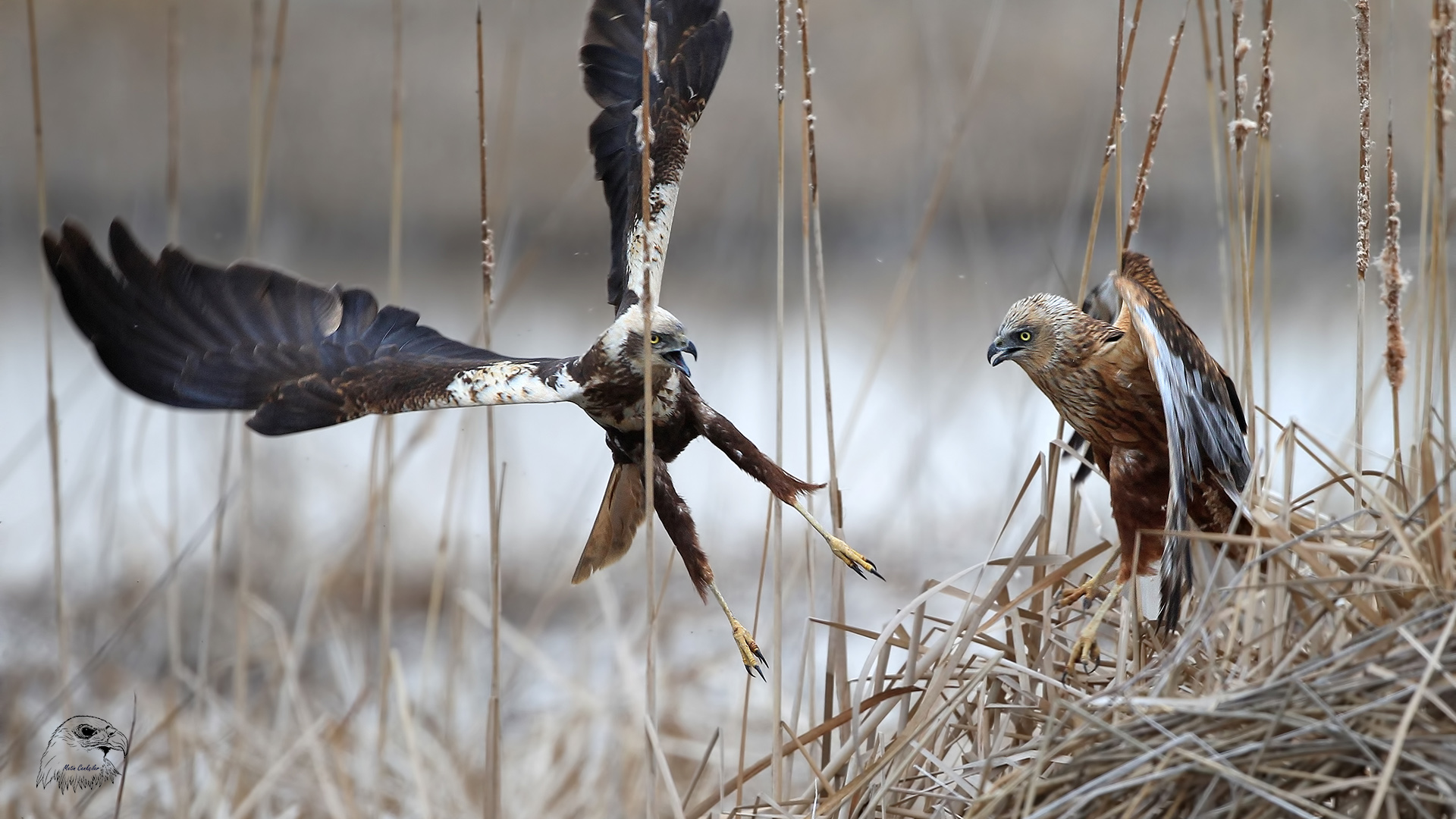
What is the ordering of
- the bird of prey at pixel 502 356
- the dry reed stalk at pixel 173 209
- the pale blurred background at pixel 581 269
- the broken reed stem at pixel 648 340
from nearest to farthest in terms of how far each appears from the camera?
the broken reed stem at pixel 648 340 < the bird of prey at pixel 502 356 < the dry reed stalk at pixel 173 209 < the pale blurred background at pixel 581 269

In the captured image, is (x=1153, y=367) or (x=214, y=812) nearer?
(x=1153, y=367)

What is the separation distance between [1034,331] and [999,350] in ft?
0.13

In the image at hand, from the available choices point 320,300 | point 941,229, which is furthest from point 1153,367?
point 941,229

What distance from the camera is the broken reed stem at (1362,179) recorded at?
36.2 inches

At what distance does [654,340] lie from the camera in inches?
34.8

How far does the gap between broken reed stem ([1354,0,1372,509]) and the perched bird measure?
1.54 meters

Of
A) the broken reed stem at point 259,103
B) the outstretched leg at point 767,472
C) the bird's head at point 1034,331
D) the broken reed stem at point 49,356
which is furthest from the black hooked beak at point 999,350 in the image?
the broken reed stem at point 49,356

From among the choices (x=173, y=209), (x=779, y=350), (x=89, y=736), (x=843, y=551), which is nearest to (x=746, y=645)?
(x=843, y=551)

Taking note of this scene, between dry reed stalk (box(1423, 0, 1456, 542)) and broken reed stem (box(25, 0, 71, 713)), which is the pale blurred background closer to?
broken reed stem (box(25, 0, 71, 713))

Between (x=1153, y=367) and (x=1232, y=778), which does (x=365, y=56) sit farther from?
(x=1232, y=778)

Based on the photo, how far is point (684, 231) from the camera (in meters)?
2.66

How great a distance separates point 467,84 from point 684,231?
725 mm

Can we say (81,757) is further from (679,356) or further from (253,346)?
(679,356)

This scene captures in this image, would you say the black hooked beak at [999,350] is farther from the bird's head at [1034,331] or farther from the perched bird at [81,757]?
the perched bird at [81,757]
